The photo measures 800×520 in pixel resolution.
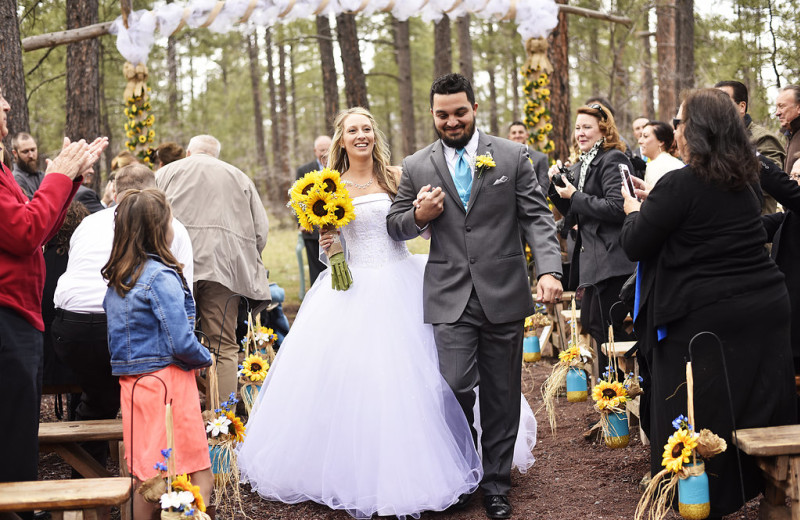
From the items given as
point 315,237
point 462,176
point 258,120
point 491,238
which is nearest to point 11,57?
point 462,176

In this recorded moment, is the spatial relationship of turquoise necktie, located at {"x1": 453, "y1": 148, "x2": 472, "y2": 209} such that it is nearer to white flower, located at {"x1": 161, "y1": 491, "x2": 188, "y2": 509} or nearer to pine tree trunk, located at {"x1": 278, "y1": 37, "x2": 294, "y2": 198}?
white flower, located at {"x1": 161, "y1": 491, "x2": 188, "y2": 509}

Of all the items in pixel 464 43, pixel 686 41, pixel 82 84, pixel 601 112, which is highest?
pixel 464 43

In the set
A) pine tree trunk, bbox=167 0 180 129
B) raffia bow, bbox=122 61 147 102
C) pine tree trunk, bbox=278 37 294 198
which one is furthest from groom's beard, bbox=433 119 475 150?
pine tree trunk, bbox=278 37 294 198

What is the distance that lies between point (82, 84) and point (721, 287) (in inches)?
368

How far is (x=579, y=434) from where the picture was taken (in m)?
5.95

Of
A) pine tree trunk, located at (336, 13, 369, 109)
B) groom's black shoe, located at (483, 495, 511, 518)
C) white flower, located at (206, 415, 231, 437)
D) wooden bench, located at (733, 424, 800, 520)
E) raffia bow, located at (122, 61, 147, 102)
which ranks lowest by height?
groom's black shoe, located at (483, 495, 511, 518)

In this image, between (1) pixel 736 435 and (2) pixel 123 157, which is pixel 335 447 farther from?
(2) pixel 123 157

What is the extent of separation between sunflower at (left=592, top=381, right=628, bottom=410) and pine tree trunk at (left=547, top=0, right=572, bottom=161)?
717 centimetres

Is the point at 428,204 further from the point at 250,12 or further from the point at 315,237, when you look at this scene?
the point at 315,237

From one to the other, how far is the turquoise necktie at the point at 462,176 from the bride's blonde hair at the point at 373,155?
666 millimetres

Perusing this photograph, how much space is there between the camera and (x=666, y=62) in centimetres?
1798

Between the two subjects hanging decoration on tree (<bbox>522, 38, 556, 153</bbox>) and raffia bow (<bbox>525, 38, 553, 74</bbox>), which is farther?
hanging decoration on tree (<bbox>522, 38, 556, 153</bbox>)

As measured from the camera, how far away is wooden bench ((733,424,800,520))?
331 cm

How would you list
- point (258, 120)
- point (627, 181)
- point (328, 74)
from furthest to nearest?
point (258, 120), point (328, 74), point (627, 181)
